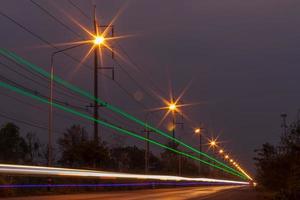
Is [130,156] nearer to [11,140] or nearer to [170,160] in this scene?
[170,160]

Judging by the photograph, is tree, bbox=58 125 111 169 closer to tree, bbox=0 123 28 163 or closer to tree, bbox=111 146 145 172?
tree, bbox=0 123 28 163

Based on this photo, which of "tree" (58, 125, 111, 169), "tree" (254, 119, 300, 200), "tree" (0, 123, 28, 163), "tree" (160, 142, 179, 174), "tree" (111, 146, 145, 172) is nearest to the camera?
"tree" (254, 119, 300, 200)

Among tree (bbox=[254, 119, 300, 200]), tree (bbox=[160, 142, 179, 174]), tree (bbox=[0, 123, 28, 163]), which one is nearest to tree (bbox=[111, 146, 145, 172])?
tree (bbox=[160, 142, 179, 174])

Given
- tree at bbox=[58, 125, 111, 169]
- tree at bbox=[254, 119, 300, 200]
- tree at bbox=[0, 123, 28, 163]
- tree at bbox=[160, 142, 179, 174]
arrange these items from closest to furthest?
tree at bbox=[254, 119, 300, 200], tree at bbox=[58, 125, 111, 169], tree at bbox=[0, 123, 28, 163], tree at bbox=[160, 142, 179, 174]

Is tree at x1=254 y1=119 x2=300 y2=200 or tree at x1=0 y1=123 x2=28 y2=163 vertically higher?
tree at x1=0 y1=123 x2=28 y2=163

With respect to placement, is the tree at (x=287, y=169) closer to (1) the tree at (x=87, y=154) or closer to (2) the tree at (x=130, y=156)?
(1) the tree at (x=87, y=154)

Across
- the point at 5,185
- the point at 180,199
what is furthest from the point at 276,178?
the point at 5,185

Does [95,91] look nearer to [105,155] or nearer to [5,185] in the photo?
[105,155]

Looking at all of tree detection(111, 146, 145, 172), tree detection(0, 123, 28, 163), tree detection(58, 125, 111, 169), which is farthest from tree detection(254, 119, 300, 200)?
tree detection(111, 146, 145, 172)

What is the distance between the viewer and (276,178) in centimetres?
4100

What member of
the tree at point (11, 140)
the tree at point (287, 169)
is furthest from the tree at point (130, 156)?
the tree at point (287, 169)

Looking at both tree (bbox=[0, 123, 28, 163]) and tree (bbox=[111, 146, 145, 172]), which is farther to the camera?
tree (bbox=[111, 146, 145, 172])

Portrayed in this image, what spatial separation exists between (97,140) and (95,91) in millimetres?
4890

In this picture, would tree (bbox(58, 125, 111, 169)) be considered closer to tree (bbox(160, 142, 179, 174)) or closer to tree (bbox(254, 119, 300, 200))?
tree (bbox(254, 119, 300, 200))
